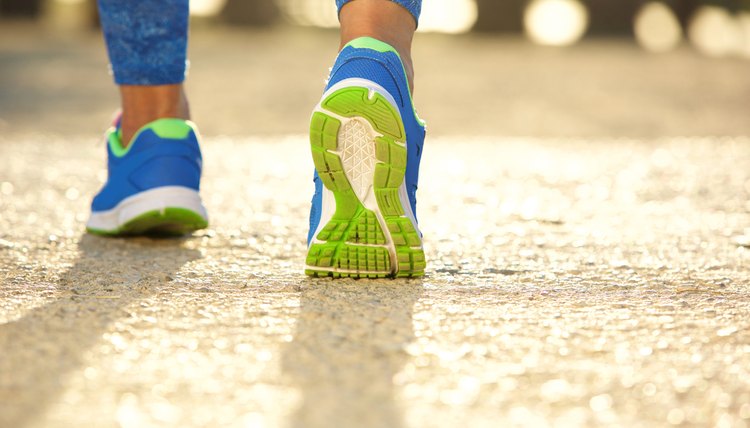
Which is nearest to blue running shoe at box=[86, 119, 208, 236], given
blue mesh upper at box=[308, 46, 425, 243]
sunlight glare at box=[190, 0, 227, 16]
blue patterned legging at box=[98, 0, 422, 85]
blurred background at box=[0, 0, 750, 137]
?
blue patterned legging at box=[98, 0, 422, 85]

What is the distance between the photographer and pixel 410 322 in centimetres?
125

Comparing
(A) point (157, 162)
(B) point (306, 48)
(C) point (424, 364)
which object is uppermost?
(B) point (306, 48)

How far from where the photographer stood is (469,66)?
8547 mm

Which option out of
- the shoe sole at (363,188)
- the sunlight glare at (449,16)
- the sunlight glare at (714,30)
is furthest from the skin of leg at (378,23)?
the sunlight glare at (449,16)

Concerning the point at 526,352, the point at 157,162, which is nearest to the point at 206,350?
the point at 526,352

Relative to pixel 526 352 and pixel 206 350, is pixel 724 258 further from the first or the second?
pixel 206 350

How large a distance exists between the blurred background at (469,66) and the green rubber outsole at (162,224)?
2.49 m

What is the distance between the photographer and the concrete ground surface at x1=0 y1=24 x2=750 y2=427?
0.97m

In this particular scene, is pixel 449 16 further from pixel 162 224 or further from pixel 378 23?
pixel 378 23

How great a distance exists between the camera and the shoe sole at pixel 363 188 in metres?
1.40

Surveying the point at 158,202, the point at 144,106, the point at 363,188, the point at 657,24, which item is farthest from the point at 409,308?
the point at 657,24

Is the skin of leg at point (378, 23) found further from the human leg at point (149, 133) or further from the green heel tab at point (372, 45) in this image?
the human leg at point (149, 133)

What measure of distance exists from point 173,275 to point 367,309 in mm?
368

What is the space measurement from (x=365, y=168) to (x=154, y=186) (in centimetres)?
51
